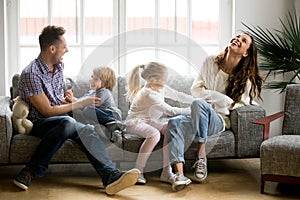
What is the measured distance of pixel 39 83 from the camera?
441cm

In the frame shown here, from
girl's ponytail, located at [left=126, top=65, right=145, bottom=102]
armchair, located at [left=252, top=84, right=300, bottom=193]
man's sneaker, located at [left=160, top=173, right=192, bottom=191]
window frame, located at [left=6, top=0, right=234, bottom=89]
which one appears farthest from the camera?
window frame, located at [left=6, top=0, right=234, bottom=89]

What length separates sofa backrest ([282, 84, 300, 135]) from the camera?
4.47 m

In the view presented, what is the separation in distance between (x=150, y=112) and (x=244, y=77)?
754 mm

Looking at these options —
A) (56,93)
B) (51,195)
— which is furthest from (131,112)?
(51,195)

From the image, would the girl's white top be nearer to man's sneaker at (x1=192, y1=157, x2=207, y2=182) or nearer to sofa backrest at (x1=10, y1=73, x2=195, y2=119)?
sofa backrest at (x1=10, y1=73, x2=195, y2=119)

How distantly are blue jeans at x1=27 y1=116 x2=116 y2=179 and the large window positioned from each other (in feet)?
3.97

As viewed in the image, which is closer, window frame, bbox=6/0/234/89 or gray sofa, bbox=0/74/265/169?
gray sofa, bbox=0/74/265/169

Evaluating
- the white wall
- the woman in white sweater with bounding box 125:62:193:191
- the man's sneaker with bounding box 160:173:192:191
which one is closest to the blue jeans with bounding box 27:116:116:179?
the woman in white sweater with bounding box 125:62:193:191

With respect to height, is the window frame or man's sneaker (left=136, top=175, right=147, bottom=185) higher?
the window frame

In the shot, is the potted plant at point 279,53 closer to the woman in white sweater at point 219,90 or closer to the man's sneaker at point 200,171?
the woman in white sweater at point 219,90

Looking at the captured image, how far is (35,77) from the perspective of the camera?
173 inches

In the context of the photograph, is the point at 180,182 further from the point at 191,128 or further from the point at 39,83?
the point at 39,83

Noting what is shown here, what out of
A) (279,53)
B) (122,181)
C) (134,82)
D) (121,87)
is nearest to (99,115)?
(134,82)

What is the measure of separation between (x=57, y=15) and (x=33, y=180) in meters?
1.62
